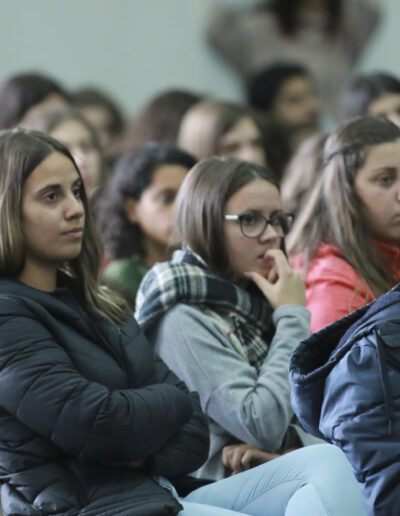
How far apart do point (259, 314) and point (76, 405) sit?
0.65 metres

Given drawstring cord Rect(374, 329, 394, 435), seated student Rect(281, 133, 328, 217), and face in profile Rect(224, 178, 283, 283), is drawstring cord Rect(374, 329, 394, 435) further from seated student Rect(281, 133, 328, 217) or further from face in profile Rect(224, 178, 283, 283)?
seated student Rect(281, 133, 328, 217)

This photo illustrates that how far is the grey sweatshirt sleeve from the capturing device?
194 cm

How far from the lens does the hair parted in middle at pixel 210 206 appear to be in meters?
2.14

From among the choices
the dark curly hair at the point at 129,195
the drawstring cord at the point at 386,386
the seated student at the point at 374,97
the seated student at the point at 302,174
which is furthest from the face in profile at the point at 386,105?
the drawstring cord at the point at 386,386

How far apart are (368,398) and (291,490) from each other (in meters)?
0.43

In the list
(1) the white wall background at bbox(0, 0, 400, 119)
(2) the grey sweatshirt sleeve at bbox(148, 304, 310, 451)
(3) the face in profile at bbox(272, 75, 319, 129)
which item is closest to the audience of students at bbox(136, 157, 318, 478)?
(2) the grey sweatshirt sleeve at bbox(148, 304, 310, 451)

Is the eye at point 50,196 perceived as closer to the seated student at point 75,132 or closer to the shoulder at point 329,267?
the shoulder at point 329,267

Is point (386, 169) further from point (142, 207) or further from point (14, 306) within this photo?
point (14, 306)

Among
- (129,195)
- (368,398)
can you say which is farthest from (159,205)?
(368,398)

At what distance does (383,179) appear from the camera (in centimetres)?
235

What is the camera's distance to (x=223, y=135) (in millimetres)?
3494

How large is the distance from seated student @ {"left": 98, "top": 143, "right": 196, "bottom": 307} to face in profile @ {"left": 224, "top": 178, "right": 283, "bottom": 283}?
636 millimetres

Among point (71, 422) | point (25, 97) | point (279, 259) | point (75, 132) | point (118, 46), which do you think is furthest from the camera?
point (118, 46)

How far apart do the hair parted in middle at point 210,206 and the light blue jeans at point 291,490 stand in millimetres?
515
